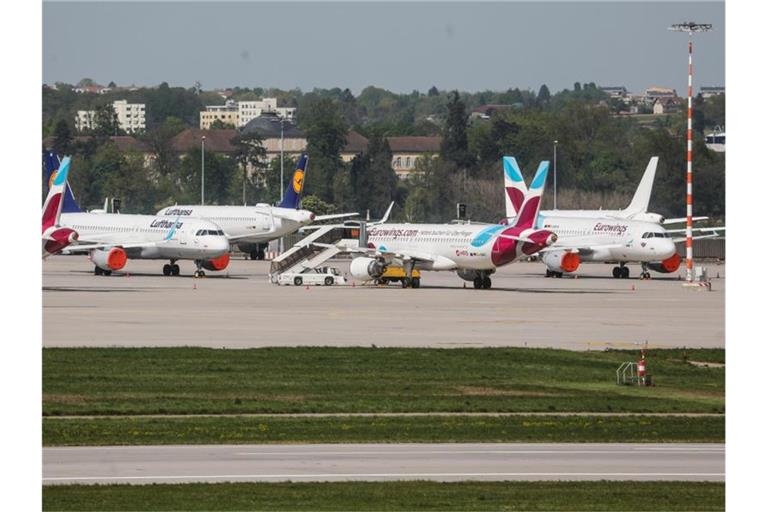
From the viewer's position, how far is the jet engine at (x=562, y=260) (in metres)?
101

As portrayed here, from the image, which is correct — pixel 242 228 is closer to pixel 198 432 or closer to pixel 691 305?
pixel 691 305

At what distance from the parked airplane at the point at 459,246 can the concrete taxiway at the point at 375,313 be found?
1483 mm

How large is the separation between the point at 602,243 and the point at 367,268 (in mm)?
20289

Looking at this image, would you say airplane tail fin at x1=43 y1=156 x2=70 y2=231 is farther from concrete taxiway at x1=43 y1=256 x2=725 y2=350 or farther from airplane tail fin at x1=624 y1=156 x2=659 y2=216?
airplane tail fin at x1=624 y1=156 x2=659 y2=216

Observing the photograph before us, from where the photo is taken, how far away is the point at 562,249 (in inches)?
4038

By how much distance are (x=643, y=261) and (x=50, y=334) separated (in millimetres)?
56331

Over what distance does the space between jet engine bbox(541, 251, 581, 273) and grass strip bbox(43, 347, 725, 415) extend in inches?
1898

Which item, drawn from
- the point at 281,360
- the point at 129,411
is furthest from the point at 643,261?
the point at 129,411

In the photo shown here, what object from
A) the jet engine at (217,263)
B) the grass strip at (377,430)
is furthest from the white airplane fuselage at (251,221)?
the grass strip at (377,430)

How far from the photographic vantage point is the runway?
28.6 meters

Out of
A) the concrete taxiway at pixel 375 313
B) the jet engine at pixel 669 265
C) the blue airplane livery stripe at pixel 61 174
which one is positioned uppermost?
the blue airplane livery stripe at pixel 61 174

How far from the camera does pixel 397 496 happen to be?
2638 cm

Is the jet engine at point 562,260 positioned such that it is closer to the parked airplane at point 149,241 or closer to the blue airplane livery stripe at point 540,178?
the blue airplane livery stripe at point 540,178

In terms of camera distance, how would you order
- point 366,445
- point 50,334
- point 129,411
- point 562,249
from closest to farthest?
point 366,445 → point 129,411 → point 50,334 → point 562,249
